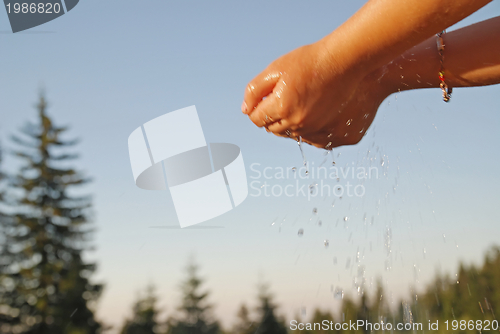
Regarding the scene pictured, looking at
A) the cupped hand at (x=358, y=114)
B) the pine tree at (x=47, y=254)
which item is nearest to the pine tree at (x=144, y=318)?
the pine tree at (x=47, y=254)

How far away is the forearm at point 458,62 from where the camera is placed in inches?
71.2

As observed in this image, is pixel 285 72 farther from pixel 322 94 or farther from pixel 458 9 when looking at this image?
pixel 458 9

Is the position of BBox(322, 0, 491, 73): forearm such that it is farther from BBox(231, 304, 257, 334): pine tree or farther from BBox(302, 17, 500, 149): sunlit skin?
BBox(231, 304, 257, 334): pine tree

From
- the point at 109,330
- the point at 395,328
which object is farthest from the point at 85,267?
the point at 395,328

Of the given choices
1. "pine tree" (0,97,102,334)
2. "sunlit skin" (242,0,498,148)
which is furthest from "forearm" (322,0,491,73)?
"pine tree" (0,97,102,334)

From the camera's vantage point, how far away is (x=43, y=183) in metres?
33.4

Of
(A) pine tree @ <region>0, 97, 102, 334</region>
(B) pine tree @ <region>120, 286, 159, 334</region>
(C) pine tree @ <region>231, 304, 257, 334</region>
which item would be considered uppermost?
(A) pine tree @ <region>0, 97, 102, 334</region>

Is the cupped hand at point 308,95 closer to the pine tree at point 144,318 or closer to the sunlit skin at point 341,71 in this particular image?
the sunlit skin at point 341,71

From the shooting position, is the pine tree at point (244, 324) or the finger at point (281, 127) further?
the pine tree at point (244, 324)

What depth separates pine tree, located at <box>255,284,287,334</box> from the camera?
43.6 meters

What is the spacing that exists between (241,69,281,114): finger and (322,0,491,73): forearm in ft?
0.80

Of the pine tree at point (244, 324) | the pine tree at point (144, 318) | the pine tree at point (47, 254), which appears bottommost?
the pine tree at point (244, 324)

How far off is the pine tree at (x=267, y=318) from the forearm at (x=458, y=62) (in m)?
43.9

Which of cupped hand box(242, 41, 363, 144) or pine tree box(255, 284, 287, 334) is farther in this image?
pine tree box(255, 284, 287, 334)
